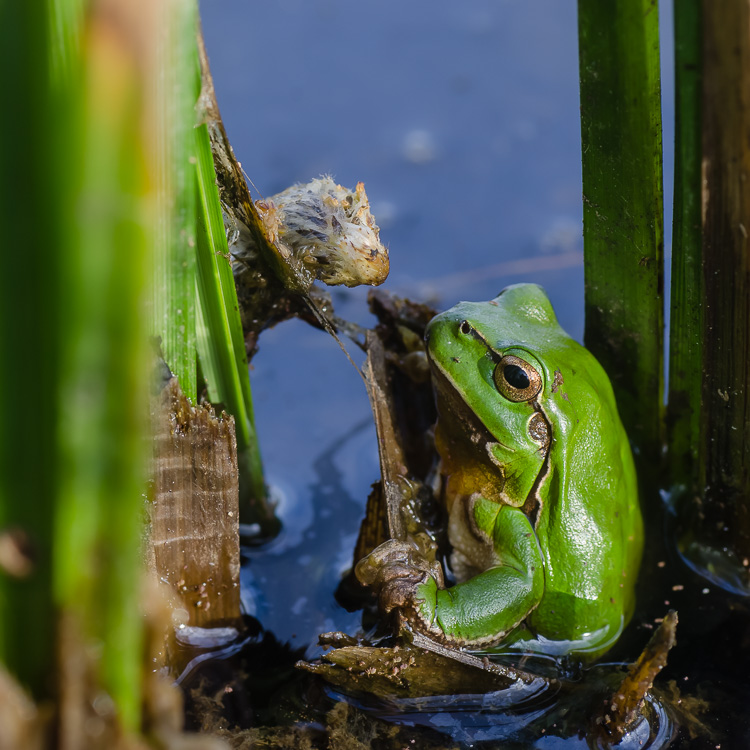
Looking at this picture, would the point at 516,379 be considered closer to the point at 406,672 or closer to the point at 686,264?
the point at 686,264

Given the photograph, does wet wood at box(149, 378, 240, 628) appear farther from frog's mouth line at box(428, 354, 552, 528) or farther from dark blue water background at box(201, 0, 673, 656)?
frog's mouth line at box(428, 354, 552, 528)

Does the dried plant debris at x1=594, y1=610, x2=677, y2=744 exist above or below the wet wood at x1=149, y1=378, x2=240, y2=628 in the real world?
below

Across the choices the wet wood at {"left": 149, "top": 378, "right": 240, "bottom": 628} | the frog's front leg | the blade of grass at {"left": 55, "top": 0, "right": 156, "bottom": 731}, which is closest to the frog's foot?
the frog's front leg

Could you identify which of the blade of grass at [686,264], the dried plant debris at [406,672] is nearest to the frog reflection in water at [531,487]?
the dried plant debris at [406,672]

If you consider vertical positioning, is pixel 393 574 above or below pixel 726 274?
below

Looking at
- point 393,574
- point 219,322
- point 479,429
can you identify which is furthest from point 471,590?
point 219,322

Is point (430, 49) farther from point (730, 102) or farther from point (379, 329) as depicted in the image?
point (730, 102)

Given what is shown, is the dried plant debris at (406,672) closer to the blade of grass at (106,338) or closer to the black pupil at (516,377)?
the black pupil at (516,377)
